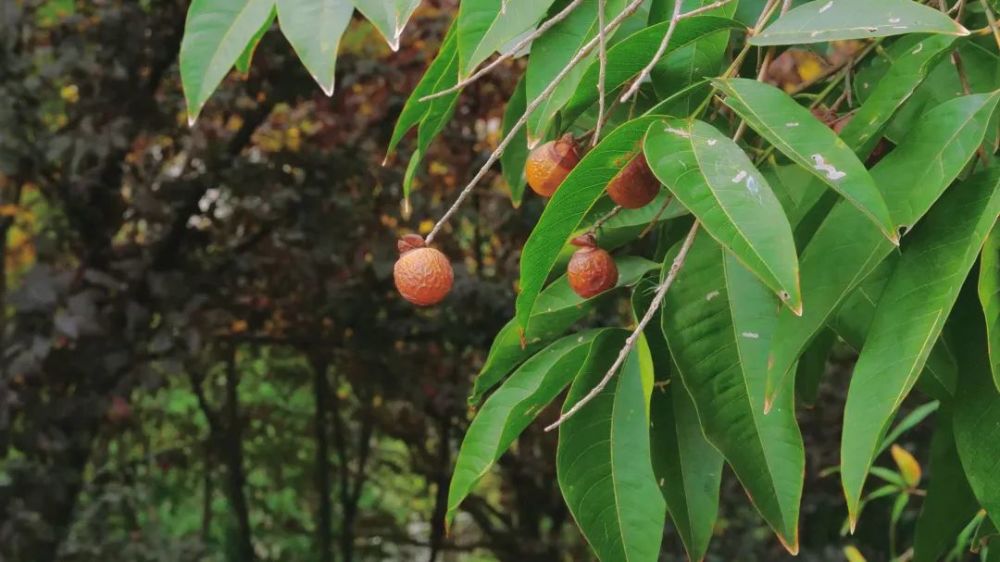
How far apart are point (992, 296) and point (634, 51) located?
0.89 feet

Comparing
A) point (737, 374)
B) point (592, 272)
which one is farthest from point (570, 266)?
point (737, 374)

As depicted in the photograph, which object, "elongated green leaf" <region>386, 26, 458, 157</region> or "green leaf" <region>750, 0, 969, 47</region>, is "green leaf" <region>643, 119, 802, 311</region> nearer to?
"green leaf" <region>750, 0, 969, 47</region>

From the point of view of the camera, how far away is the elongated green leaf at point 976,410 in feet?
2.29

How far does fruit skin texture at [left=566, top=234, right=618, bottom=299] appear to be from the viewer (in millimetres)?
790

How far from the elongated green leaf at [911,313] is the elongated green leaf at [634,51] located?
0.59 ft

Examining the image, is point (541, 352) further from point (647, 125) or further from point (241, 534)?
point (241, 534)

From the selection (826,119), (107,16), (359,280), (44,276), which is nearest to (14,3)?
(107,16)

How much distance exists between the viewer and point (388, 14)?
700 millimetres

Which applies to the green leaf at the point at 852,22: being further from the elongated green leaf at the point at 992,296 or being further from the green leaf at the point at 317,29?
the green leaf at the point at 317,29

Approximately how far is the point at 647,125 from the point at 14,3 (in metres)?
1.97

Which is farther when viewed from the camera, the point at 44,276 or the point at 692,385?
the point at 44,276

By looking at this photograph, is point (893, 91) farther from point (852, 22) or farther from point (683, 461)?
point (683, 461)

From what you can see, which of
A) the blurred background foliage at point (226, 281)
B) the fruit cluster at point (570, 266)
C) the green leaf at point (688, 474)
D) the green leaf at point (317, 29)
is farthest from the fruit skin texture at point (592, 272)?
the blurred background foliage at point (226, 281)

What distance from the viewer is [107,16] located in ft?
7.44
